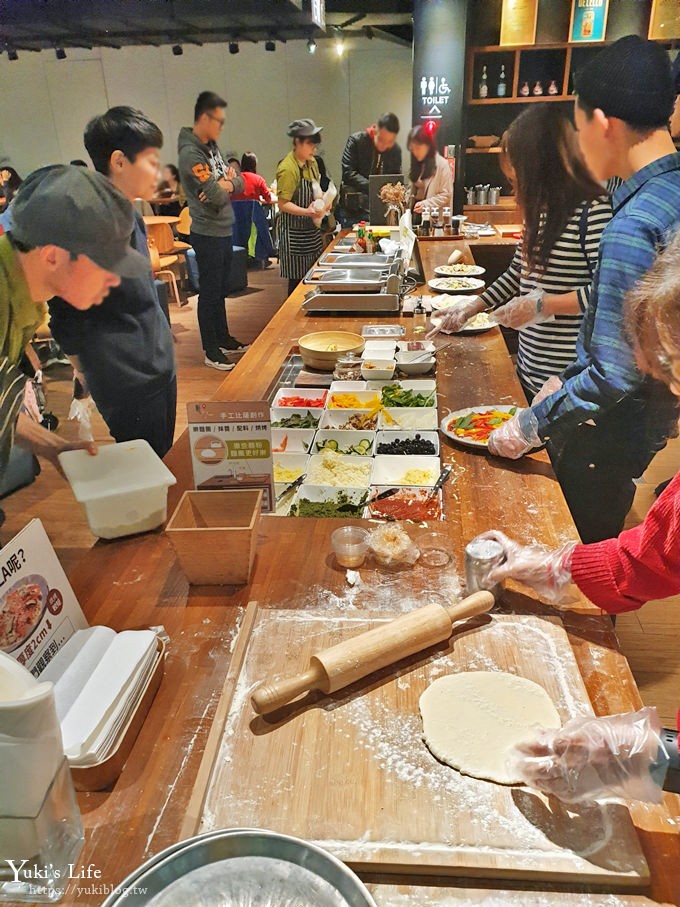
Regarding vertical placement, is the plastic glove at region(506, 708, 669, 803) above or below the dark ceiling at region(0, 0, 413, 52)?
below

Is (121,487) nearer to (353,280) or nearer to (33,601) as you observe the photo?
(33,601)

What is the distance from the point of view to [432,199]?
590cm

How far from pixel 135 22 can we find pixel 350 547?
1.13 meters

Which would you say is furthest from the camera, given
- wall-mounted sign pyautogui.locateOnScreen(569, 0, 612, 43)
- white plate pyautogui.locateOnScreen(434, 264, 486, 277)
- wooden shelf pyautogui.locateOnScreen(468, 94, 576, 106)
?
wooden shelf pyautogui.locateOnScreen(468, 94, 576, 106)

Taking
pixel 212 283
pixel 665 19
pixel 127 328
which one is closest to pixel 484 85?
pixel 665 19

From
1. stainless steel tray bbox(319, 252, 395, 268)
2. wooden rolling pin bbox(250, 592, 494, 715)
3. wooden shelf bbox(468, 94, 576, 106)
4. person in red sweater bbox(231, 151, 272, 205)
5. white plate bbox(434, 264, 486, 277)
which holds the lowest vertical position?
white plate bbox(434, 264, 486, 277)

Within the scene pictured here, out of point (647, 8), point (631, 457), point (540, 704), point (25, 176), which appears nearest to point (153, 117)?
point (25, 176)

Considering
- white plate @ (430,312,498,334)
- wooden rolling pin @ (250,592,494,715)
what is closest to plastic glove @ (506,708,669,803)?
wooden rolling pin @ (250,592,494,715)

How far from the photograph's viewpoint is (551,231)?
2557mm

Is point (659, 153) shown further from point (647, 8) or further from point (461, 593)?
point (647, 8)

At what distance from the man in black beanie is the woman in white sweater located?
4.22 m

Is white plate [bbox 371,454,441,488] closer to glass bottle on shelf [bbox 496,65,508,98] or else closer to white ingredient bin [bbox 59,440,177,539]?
white ingredient bin [bbox 59,440,177,539]

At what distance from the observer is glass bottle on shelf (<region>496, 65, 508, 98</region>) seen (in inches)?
292

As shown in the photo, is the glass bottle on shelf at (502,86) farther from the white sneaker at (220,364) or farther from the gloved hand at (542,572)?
the gloved hand at (542,572)
